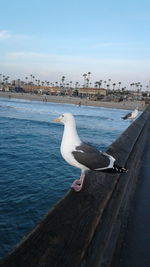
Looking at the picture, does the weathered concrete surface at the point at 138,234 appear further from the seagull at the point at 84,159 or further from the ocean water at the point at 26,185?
the ocean water at the point at 26,185

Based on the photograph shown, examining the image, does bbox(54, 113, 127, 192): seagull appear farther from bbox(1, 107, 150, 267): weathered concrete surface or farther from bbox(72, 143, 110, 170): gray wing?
bbox(1, 107, 150, 267): weathered concrete surface

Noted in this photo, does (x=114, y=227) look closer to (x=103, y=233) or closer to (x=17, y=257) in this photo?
(x=103, y=233)

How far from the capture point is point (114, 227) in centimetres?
240

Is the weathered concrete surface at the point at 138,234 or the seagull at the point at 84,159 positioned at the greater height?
the seagull at the point at 84,159

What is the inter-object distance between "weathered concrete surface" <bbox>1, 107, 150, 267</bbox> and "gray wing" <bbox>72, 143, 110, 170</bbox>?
0.29 meters

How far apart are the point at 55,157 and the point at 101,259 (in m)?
10.2

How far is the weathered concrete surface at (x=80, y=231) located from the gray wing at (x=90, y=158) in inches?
11.3

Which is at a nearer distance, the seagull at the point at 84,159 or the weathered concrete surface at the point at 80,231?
the weathered concrete surface at the point at 80,231

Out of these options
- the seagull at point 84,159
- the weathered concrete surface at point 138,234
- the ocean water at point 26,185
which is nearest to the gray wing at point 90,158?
the seagull at point 84,159

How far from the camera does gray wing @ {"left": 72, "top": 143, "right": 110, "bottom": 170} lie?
2.95 meters

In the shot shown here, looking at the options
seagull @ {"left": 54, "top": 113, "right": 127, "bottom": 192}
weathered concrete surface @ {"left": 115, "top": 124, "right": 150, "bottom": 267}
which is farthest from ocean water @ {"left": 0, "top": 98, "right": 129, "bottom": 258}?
weathered concrete surface @ {"left": 115, "top": 124, "right": 150, "bottom": 267}

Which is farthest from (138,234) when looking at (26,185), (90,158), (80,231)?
(26,185)

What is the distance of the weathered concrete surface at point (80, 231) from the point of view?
1.66 meters

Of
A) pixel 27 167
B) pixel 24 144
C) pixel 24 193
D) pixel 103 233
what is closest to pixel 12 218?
pixel 24 193
